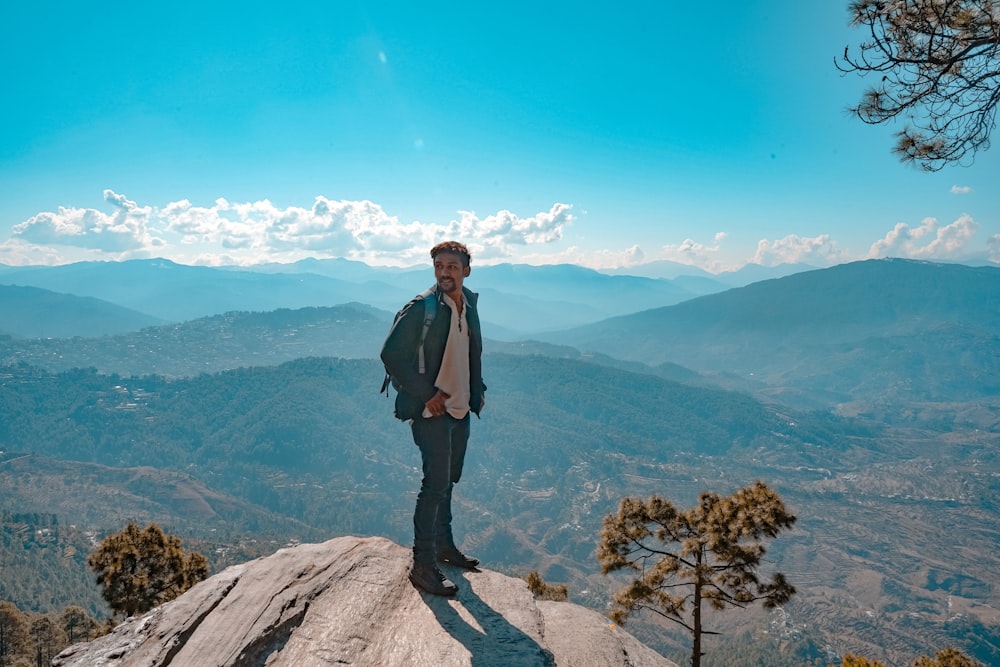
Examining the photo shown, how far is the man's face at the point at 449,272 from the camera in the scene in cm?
643

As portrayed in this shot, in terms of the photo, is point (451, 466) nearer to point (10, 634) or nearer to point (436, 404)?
point (436, 404)

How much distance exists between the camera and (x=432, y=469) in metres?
6.47

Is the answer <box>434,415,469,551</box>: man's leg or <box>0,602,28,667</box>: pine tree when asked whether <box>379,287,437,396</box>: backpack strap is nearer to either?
<box>434,415,469,551</box>: man's leg

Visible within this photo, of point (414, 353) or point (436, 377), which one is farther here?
point (436, 377)

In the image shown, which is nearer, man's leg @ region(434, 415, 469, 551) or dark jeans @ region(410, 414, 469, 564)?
dark jeans @ region(410, 414, 469, 564)

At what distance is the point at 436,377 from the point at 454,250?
167 centimetres

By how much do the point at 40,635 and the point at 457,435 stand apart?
73308mm

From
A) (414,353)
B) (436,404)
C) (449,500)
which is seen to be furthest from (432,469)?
(414,353)

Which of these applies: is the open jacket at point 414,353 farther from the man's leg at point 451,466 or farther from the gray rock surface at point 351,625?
the gray rock surface at point 351,625

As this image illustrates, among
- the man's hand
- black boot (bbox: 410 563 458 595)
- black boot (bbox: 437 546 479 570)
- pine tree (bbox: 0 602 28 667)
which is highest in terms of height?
the man's hand

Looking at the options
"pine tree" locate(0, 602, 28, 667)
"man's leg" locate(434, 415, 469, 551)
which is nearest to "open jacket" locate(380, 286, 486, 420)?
"man's leg" locate(434, 415, 469, 551)

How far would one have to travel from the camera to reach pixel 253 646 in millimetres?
5203

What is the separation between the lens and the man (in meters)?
6.15

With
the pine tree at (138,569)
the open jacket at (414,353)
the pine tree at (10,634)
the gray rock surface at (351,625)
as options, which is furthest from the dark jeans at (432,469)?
the pine tree at (10,634)
